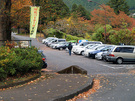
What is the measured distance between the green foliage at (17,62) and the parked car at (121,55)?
943 centimetres

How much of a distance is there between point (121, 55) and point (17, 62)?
39.4 feet

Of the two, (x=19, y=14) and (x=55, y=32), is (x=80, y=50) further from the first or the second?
(x=55, y=32)

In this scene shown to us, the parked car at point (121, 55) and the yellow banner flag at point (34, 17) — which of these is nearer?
the yellow banner flag at point (34, 17)

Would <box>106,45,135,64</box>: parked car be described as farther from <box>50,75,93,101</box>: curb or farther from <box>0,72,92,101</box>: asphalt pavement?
<box>50,75,93,101</box>: curb

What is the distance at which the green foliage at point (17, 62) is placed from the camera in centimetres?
779

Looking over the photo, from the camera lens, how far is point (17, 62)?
8445 millimetres

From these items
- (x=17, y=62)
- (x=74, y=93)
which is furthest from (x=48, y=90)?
(x=17, y=62)

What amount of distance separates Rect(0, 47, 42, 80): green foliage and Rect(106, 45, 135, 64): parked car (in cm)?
943

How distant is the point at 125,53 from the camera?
60.4 ft

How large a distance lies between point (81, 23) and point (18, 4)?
151 feet

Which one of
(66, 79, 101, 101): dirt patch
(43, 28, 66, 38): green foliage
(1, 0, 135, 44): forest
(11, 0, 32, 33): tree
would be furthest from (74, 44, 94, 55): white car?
(43, 28, 66, 38): green foliage

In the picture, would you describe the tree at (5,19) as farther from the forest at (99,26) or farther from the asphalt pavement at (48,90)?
the forest at (99,26)

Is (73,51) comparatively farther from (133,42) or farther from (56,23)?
(56,23)

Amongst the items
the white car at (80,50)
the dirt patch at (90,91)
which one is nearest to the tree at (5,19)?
the dirt patch at (90,91)
